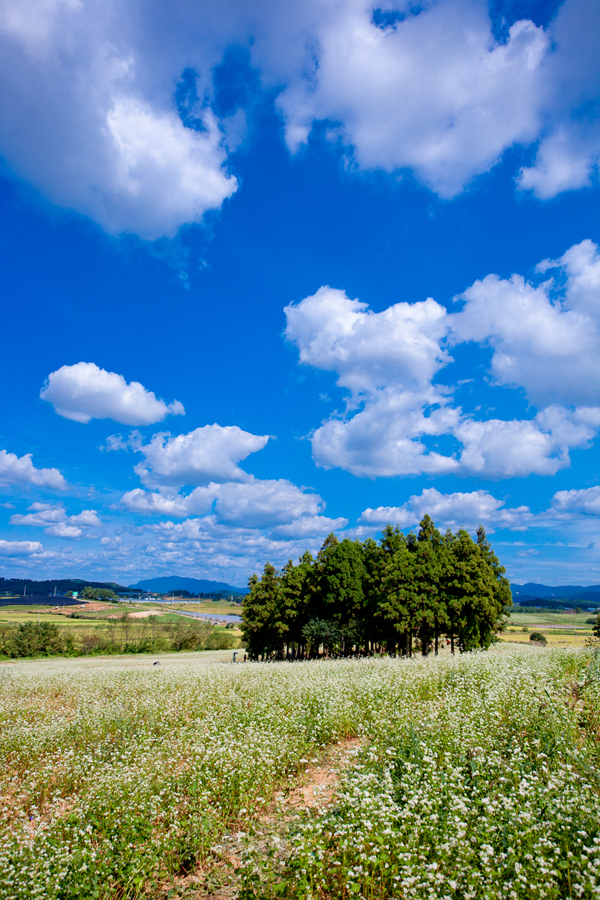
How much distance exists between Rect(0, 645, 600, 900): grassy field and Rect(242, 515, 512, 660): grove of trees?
22.6 m

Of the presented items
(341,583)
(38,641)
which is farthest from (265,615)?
(38,641)

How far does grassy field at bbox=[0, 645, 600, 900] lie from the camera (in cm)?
488

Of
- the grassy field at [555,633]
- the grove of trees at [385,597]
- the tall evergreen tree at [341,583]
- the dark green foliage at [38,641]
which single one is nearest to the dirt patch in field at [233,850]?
the grove of trees at [385,597]

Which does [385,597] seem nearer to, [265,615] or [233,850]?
[265,615]

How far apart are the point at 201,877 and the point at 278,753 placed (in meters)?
2.95

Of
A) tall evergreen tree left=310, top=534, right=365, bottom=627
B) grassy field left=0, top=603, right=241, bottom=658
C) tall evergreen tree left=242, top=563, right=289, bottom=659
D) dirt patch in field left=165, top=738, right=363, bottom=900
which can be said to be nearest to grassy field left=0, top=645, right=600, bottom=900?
dirt patch in field left=165, top=738, right=363, bottom=900

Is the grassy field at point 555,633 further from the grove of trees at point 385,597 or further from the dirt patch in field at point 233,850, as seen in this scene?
the dirt patch in field at point 233,850

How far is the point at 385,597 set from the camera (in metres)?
37.8

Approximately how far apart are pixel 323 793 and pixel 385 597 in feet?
107

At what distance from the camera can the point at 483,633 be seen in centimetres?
3978

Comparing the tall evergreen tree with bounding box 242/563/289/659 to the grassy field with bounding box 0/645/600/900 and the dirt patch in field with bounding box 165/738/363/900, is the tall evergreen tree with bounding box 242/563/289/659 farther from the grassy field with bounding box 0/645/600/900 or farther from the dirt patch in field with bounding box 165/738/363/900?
the dirt patch in field with bounding box 165/738/363/900

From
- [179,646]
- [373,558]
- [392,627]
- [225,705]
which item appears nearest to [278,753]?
[225,705]

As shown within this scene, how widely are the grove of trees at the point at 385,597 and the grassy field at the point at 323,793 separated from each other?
22.6 meters

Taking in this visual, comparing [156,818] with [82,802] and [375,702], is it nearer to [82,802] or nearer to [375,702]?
[82,802]
